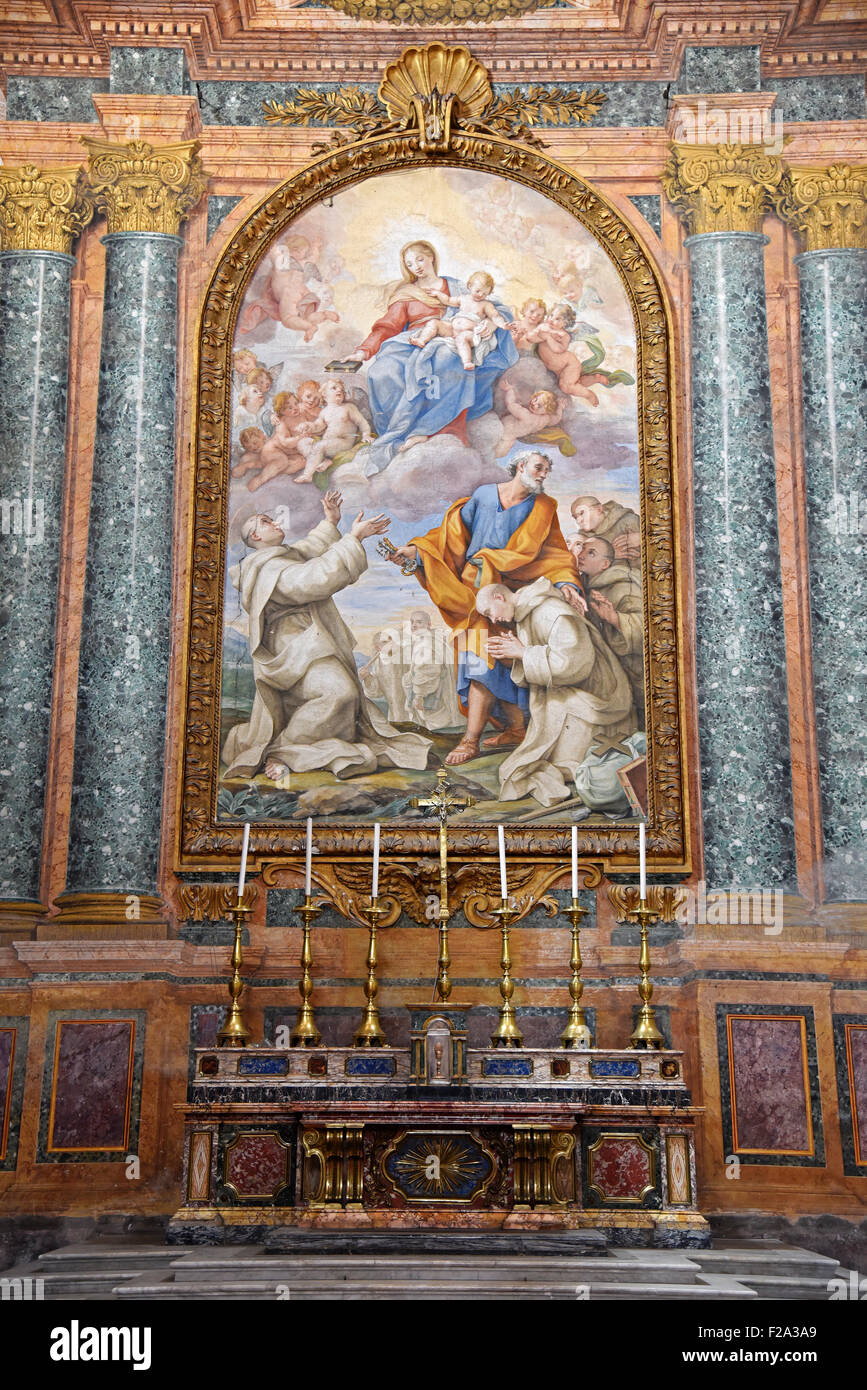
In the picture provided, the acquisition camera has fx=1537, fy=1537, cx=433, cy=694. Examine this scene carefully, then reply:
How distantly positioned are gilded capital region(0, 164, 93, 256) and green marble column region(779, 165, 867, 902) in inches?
181

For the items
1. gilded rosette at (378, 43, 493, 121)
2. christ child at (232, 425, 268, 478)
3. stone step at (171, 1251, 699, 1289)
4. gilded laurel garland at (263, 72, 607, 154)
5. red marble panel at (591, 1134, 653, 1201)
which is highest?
gilded rosette at (378, 43, 493, 121)

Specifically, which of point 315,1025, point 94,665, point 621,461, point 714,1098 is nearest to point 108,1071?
point 315,1025

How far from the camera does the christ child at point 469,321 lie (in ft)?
32.5

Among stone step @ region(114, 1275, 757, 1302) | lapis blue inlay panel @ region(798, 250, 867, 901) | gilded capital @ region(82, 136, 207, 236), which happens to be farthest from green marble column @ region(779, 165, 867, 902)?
gilded capital @ region(82, 136, 207, 236)

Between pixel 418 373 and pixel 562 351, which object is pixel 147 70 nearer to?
Answer: pixel 418 373

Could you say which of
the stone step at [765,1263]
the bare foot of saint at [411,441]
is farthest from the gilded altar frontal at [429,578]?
the stone step at [765,1263]

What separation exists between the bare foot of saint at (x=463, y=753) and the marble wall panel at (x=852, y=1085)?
8.42 feet

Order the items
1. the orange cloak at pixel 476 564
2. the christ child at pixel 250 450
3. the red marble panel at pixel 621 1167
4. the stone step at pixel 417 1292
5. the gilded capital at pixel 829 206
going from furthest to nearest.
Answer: the gilded capital at pixel 829 206 < the christ child at pixel 250 450 < the orange cloak at pixel 476 564 < the red marble panel at pixel 621 1167 < the stone step at pixel 417 1292

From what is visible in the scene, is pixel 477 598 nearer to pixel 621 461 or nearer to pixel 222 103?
pixel 621 461

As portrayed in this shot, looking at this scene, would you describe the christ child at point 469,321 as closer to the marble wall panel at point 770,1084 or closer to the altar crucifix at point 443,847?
the altar crucifix at point 443,847

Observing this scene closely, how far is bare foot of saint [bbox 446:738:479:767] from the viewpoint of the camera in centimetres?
921

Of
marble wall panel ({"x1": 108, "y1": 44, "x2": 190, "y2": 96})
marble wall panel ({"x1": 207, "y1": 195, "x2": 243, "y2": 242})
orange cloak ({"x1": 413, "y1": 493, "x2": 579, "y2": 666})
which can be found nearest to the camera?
orange cloak ({"x1": 413, "y1": 493, "x2": 579, "y2": 666})

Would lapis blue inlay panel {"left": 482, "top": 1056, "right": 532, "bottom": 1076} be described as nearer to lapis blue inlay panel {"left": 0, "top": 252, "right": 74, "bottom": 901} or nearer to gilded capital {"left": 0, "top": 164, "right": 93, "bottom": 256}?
lapis blue inlay panel {"left": 0, "top": 252, "right": 74, "bottom": 901}

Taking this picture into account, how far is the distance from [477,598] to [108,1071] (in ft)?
11.6
